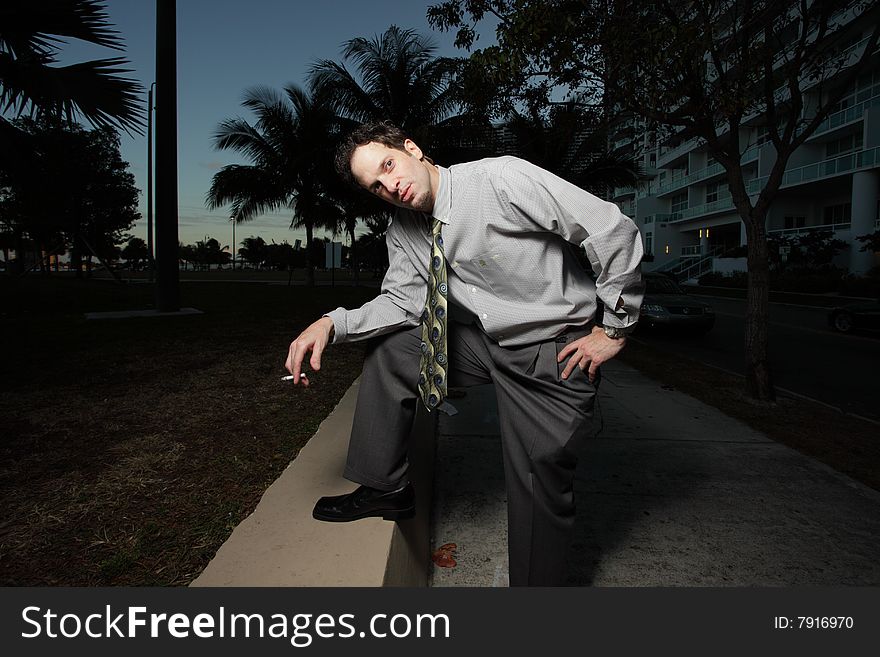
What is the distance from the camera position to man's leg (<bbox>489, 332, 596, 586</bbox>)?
1.74 m

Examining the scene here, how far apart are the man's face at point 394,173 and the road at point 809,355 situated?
5473mm

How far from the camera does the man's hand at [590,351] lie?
1726 mm

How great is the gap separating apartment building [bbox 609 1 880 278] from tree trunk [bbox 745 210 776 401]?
63.8 inches

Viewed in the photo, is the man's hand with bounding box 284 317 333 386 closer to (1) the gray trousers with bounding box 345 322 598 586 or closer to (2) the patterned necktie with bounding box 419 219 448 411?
(1) the gray trousers with bounding box 345 322 598 586

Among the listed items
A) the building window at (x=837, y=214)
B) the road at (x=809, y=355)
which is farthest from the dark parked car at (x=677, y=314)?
the building window at (x=837, y=214)

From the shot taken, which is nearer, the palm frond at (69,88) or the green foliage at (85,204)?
the palm frond at (69,88)

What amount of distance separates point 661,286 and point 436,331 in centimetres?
1235

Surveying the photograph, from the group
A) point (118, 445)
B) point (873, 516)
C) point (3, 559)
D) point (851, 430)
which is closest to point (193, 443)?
point (118, 445)

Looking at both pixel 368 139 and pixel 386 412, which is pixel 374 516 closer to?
pixel 386 412

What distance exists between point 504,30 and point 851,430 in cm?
440

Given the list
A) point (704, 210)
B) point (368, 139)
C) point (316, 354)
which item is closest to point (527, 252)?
point (368, 139)

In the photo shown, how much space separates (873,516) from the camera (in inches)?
107

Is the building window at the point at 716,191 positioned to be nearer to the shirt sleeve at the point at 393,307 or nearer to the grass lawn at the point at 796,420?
the grass lawn at the point at 796,420

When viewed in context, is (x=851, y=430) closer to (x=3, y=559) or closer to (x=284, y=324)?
(x=3, y=559)
